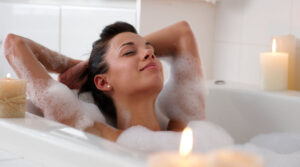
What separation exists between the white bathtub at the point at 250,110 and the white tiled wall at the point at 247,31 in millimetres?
265

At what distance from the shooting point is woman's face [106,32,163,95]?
1500mm

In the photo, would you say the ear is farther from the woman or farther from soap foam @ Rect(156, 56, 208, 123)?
soap foam @ Rect(156, 56, 208, 123)

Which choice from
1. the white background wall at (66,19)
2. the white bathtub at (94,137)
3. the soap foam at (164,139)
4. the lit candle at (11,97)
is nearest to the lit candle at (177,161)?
the white bathtub at (94,137)

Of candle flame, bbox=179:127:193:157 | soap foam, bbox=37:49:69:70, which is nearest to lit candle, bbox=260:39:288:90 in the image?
soap foam, bbox=37:49:69:70

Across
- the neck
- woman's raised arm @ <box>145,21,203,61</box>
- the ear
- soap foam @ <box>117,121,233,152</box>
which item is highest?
woman's raised arm @ <box>145,21,203,61</box>

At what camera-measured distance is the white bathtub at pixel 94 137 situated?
3.20ft

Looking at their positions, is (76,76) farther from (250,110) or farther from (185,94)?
(250,110)

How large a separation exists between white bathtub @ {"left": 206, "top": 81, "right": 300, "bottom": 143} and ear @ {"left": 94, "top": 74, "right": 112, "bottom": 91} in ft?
1.89

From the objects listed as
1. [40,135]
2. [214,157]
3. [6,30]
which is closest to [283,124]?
[40,135]

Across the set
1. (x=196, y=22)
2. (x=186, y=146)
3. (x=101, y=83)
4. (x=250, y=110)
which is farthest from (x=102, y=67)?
(x=186, y=146)

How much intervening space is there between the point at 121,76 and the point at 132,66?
0.18 ft

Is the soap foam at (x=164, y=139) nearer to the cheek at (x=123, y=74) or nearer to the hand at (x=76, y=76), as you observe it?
the cheek at (x=123, y=74)

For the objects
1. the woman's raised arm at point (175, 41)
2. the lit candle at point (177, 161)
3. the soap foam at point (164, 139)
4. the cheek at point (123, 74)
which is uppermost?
the woman's raised arm at point (175, 41)

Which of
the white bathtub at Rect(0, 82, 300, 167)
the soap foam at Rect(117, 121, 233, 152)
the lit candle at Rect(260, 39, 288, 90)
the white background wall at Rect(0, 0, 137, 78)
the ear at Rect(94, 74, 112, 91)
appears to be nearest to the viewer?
the white bathtub at Rect(0, 82, 300, 167)
